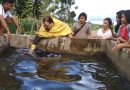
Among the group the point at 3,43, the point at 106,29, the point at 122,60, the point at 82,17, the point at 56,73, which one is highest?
the point at 82,17

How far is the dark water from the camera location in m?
5.17

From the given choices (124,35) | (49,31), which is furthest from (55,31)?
(124,35)

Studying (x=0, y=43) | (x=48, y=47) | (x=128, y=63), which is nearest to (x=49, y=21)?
(x=48, y=47)

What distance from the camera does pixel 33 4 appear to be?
3297cm

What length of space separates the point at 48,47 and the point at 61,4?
45.2 metres

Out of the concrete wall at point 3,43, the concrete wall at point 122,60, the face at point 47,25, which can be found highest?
the face at point 47,25

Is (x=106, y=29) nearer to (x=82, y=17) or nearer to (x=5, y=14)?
(x=82, y=17)

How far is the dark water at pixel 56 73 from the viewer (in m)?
5.17

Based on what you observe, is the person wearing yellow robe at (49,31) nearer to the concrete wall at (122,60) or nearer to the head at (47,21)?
the head at (47,21)

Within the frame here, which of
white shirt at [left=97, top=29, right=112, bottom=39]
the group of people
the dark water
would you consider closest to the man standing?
the group of people

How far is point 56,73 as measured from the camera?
6.12 m

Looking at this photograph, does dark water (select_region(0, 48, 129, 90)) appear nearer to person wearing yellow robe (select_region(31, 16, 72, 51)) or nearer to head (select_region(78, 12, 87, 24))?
person wearing yellow robe (select_region(31, 16, 72, 51))

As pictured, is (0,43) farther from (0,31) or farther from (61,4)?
(61,4)

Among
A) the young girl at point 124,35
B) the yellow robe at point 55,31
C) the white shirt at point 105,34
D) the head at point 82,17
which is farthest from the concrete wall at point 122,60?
the yellow robe at point 55,31
